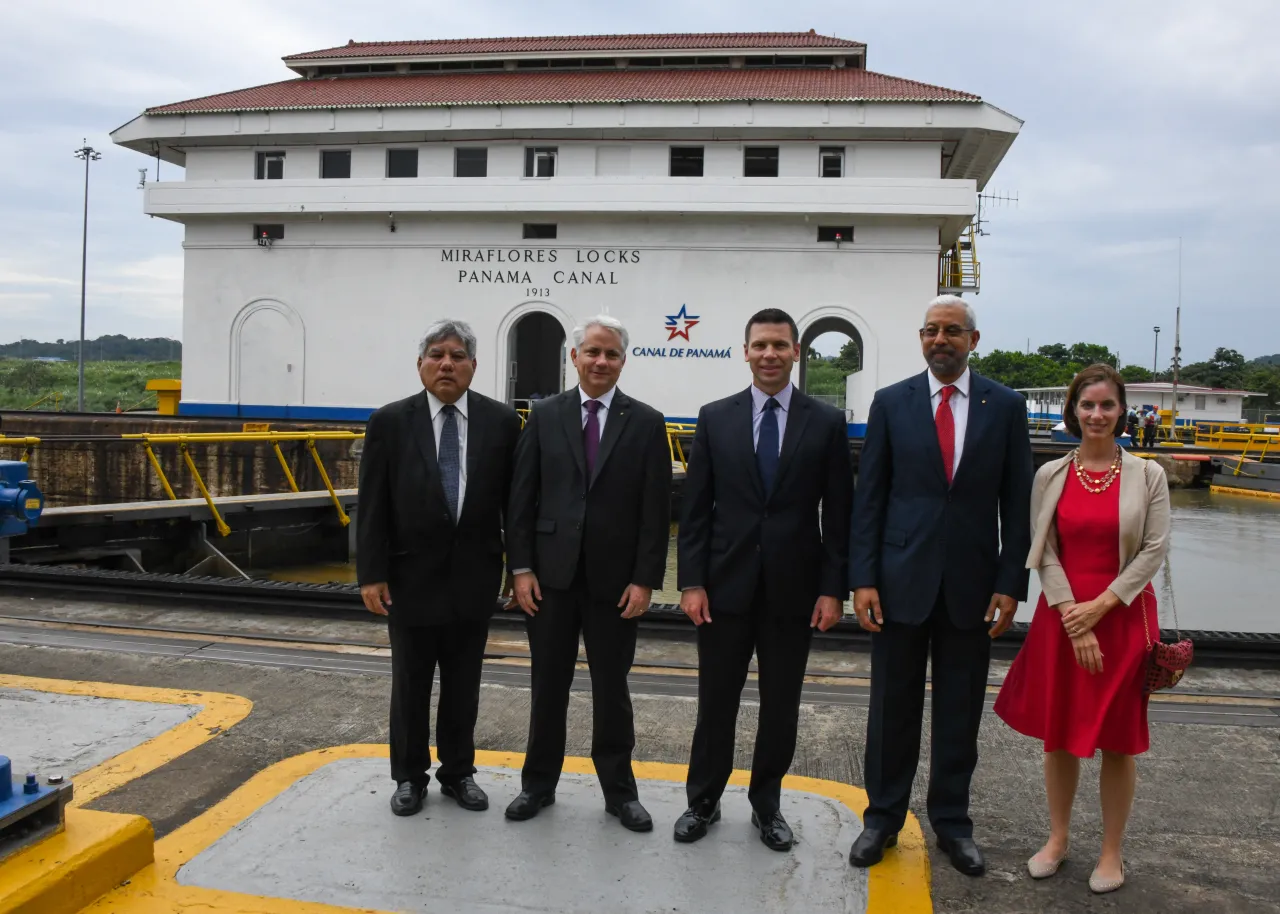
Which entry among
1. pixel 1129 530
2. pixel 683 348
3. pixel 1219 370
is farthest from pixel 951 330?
pixel 1219 370

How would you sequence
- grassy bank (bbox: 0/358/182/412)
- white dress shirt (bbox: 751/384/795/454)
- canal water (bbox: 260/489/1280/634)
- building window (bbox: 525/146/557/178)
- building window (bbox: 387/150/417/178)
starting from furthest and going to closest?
grassy bank (bbox: 0/358/182/412)
building window (bbox: 387/150/417/178)
building window (bbox: 525/146/557/178)
canal water (bbox: 260/489/1280/634)
white dress shirt (bbox: 751/384/795/454)

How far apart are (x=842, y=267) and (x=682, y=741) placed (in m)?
20.1

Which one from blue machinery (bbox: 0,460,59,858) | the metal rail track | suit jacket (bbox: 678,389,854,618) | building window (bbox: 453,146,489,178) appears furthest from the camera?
building window (bbox: 453,146,489,178)

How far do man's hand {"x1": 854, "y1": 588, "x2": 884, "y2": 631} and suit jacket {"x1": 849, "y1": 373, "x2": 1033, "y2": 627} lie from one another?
3 cm

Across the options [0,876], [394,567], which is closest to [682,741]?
[394,567]

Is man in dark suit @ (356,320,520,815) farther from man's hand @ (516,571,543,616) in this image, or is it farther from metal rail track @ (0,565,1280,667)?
metal rail track @ (0,565,1280,667)

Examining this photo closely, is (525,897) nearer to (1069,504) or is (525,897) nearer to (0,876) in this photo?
(0,876)

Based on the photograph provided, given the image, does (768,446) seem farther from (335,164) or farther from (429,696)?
(335,164)

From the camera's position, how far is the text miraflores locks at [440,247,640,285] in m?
23.8

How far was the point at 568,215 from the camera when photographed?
23.4 metres

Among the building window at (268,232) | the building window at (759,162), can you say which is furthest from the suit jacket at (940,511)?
Result: the building window at (268,232)

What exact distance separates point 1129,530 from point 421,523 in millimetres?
2430

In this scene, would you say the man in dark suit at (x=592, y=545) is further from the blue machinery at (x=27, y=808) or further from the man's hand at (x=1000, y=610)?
the blue machinery at (x=27, y=808)

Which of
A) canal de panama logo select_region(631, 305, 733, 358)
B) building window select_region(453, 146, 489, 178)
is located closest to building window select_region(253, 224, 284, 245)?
building window select_region(453, 146, 489, 178)
